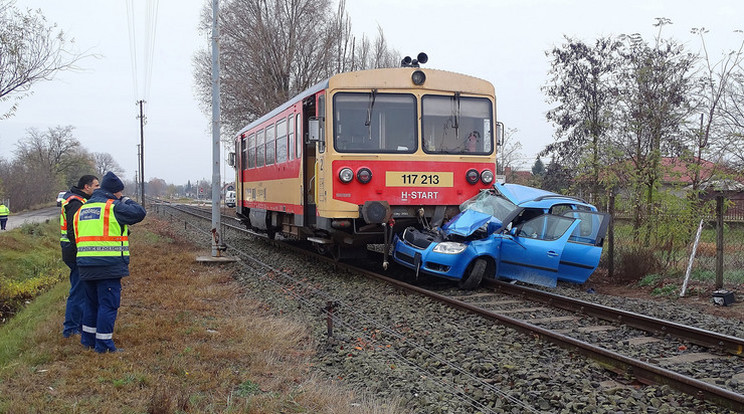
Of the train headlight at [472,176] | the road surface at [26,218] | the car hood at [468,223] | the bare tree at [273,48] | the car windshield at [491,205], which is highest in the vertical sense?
the bare tree at [273,48]

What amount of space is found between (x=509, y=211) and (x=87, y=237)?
616cm

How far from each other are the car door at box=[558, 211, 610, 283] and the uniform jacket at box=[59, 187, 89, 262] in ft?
21.1

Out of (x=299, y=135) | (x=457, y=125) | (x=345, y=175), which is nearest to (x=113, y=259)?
(x=345, y=175)

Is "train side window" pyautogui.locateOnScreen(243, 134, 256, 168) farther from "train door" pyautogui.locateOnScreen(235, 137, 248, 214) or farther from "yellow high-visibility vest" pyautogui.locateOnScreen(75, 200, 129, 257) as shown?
"yellow high-visibility vest" pyautogui.locateOnScreen(75, 200, 129, 257)

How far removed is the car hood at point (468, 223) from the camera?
8547 millimetres

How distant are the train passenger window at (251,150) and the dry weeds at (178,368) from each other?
7320mm

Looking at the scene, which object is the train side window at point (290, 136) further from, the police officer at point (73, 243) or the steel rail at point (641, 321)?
the police officer at point (73, 243)

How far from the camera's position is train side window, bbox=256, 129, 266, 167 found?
13.8 meters

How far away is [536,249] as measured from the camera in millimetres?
8359

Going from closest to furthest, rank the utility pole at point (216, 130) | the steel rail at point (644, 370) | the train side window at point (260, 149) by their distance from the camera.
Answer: the steel rail at point (644, 370), the utility pole at point (216, 130), the train side window at point (260, 149)

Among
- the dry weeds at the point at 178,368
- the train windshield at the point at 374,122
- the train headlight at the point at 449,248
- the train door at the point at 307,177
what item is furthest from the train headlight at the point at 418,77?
the dry weeds at the point at 178,368

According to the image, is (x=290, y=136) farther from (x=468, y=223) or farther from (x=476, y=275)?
(x=476, y=275)

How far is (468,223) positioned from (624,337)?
309 centimetres

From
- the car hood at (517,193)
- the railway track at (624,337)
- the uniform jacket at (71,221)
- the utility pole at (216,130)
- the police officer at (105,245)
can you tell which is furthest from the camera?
the utility pole at (216,130)
